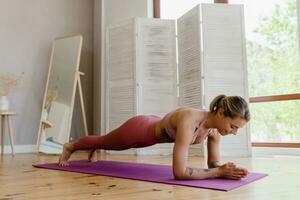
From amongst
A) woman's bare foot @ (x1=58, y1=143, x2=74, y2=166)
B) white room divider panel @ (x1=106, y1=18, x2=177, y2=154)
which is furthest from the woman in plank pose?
white room divider panel @ (x1=106, y1=18, x2=177, y2=154)

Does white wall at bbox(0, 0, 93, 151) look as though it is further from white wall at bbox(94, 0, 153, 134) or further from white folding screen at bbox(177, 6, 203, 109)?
white folding screen at bbox(177, 6, 203, 109)

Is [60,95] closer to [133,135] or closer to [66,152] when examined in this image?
[66,152]

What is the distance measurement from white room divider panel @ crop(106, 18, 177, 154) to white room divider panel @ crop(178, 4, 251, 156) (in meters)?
0.45

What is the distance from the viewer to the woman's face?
5.57 ft

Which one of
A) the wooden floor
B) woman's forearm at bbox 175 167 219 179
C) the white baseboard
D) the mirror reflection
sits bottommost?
the white baseboard

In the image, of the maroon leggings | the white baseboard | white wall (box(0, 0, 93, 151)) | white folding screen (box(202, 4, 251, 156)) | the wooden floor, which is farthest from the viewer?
white wall (box(0, 0, 93, 151))

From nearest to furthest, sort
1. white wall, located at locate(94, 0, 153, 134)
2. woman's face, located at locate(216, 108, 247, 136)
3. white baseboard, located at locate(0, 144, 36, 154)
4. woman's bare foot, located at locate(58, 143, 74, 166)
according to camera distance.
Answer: woman's face, located at locate(216, 108, 247, 136) → woman's bare foot, located at locate(58, 143, 74, 166) → white baseboard, located at locate(0, 144, 36, 154) → white wall, located at locate(94, 0, 153, 134)

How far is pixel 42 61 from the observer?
491 cm

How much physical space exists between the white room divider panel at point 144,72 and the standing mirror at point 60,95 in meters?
0.55

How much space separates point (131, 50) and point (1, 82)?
6.04ft

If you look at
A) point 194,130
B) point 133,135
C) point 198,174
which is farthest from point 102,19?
point 198,174

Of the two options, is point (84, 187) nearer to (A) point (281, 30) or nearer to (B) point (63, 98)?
(B) point (63, 98)

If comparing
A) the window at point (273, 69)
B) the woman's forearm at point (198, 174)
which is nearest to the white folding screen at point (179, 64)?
the window at point (273, 69)

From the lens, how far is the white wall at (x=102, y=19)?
188 inches
